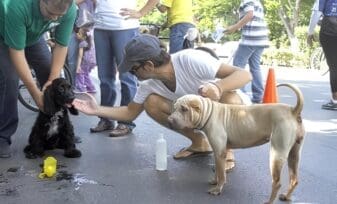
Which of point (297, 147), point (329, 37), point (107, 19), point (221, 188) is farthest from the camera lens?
point (329, 37)

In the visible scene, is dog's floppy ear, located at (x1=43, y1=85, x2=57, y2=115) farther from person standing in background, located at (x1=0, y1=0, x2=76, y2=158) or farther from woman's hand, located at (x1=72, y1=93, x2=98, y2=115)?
woman's hand, located at (x1=72, y1=93, x2=98, y2=115)

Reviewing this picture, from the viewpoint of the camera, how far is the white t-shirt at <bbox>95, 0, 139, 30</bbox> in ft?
18.7

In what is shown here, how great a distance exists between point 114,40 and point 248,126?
244 centimetres

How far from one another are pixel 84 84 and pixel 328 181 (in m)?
5.36

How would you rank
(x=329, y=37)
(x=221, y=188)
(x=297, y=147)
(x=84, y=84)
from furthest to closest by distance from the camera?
(x=84, y=84), (x=329, y=37), (x=221, y=188), (x=297, y=147)

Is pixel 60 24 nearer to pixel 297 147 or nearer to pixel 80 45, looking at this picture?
pixel 297 147

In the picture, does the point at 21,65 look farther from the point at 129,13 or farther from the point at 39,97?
the point at 129,13

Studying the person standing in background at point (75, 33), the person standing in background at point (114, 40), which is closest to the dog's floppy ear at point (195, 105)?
the person standing in background at point (114, 40)

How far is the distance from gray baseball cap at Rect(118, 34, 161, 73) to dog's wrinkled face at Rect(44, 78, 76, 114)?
31.3 inches

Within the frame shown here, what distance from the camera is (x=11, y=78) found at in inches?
183

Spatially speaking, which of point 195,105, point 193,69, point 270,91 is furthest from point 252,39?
point 195,105

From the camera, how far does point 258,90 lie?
7.91 meters

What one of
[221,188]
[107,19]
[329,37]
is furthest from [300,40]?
[221,188]

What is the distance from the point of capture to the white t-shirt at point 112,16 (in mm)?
5691
